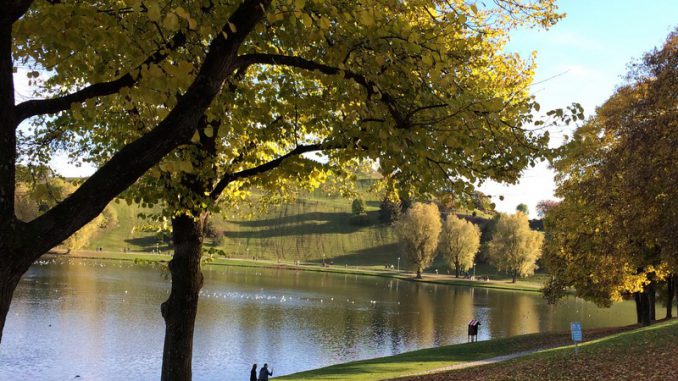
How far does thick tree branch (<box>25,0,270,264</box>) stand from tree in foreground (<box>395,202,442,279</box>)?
92.3 meters

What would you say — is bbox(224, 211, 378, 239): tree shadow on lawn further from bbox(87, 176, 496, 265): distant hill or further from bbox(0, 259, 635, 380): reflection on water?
bbox(0, 259, 635, 380): reflection on water

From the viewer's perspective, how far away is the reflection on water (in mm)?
25984

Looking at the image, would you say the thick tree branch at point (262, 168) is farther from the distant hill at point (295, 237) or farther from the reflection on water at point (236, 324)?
the distant hill at point (295, 237)

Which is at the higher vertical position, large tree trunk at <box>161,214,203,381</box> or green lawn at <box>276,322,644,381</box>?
large tree trunk at <box>161,214,203,381</box>

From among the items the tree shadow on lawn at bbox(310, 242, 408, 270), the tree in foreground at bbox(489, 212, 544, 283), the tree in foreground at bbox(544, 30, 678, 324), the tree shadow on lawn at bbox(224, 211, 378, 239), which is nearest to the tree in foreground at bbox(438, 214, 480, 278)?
the tree in foreground at bbox(489, 212, 544, 283)

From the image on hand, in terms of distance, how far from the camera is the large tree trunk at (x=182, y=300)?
10672 millimetres

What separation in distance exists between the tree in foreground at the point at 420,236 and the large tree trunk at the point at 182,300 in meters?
87.5

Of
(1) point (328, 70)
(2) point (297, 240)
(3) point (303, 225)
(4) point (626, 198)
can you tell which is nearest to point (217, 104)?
(1) point (328, 70)

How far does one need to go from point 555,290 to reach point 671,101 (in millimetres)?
17119

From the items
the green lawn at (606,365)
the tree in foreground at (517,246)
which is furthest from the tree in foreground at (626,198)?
the tree in foreground at (517,246)

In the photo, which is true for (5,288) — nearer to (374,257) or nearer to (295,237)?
(374,257)

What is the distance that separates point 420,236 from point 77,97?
3646 inches

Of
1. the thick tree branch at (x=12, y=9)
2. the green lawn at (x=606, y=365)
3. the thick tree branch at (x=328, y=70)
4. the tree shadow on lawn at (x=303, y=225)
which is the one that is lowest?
the green lawn at (x=606, y=365)

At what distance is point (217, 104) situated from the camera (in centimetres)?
888
